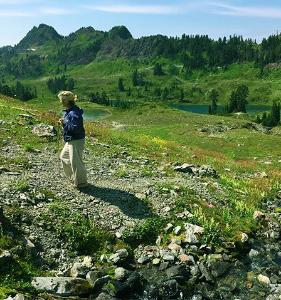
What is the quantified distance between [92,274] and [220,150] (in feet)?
163

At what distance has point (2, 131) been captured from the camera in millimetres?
34031

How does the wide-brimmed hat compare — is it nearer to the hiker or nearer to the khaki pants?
the hiker

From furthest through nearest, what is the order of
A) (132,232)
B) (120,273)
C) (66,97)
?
(66,97)
(132,232)
(120,273)

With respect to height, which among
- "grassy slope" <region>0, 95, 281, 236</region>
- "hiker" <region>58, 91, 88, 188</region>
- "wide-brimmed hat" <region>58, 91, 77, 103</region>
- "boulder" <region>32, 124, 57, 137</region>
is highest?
"wide-brimmed hat" <region>58, 91, 77, 103</region>

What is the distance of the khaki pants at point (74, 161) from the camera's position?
821 inches

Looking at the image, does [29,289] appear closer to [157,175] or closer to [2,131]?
[157,175]

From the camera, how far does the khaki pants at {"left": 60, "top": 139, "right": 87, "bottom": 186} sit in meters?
20.8

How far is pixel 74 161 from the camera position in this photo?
21062 mm

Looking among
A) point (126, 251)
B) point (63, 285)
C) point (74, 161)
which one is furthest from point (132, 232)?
point (63, 285)

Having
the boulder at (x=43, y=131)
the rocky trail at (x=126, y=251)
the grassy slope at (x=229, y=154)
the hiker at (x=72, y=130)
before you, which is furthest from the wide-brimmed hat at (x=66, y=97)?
the boulder at (x=43, y=131)

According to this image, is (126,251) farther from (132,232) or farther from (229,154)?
(229,154)

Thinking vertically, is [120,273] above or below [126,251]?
below

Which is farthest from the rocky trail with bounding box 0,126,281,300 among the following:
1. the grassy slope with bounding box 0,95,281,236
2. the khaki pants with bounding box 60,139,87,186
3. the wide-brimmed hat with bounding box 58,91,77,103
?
the wide-brimmed hat with bounding box 58,91,77,103

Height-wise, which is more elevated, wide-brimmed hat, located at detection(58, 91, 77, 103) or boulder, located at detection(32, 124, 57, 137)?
wide-brimmed hat, located at detection(58, 91, 77, 103)
